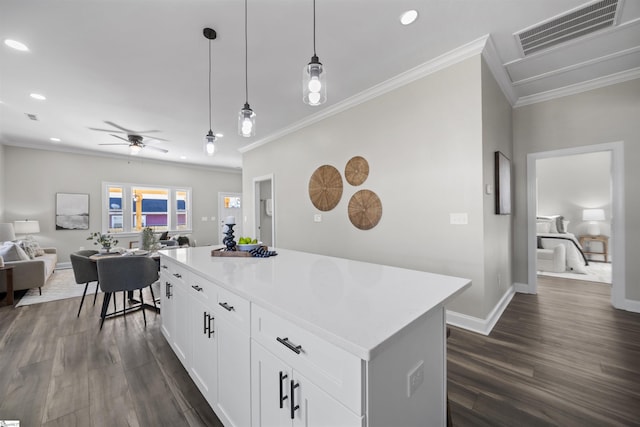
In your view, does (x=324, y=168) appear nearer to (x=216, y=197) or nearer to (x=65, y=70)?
(x=65, y=70)

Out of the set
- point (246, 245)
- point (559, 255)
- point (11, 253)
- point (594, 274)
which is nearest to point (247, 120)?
point (246, 245)

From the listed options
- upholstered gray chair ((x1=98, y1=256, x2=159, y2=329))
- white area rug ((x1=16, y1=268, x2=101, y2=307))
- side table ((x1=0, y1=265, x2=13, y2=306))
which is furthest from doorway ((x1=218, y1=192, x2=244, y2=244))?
upholstered gray chair ((x1=98, y1=256, x2=159, y2=329))

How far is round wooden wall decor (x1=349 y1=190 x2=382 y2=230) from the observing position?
10.4 feet

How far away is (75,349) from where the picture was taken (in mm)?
2266

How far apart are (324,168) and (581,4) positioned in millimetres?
2883

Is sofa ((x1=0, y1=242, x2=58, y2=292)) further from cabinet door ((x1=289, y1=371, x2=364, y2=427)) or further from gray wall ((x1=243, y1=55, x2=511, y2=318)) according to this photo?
cabinet door ((x1=289, y1=371, x2=364, y2=427))

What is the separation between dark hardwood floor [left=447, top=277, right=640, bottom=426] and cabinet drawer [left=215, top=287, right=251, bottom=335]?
1347 millimetres

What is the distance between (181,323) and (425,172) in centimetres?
266

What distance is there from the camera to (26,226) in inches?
196

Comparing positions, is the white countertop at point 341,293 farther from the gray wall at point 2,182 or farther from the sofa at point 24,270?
the gray wall at point 2,182

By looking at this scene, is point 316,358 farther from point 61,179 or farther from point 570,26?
point 61,179

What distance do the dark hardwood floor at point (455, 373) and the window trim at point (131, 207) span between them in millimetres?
4068

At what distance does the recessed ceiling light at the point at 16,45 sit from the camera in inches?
88.5

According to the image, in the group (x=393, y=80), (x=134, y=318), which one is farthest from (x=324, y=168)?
(x=134, y=318)
